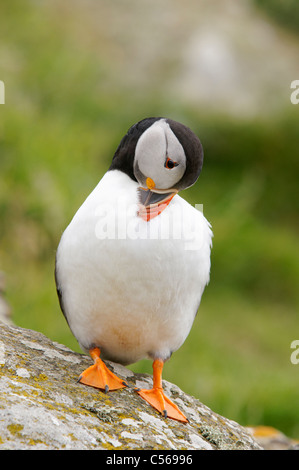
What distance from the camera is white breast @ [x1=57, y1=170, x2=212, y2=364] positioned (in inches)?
150

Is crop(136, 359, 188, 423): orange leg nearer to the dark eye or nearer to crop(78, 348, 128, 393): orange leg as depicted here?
crop(78, 348, 128, 393): orange leg

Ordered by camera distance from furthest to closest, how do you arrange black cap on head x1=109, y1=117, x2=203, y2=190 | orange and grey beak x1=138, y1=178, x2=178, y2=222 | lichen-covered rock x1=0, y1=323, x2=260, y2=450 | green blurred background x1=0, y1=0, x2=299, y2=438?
1. green blurred background x1=0, y1=0, x2=299, y2=438
2. orange and grey beak x1=138, y1=178, x2=178, y2=222
3. black cap on head x1=109, y1=117, x2=203, y2=190
4. lichen-covered rock x1=0, y1=323, x2=260, y2=450

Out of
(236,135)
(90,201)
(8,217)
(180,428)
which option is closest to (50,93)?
(236,135)

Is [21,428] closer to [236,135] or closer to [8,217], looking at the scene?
[8,217]

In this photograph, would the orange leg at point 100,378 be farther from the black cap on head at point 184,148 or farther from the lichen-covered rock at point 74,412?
the black cap on head at point 184,148

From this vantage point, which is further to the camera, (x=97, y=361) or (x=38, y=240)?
(x=38, y=240)

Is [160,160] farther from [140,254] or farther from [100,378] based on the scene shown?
[100,378]

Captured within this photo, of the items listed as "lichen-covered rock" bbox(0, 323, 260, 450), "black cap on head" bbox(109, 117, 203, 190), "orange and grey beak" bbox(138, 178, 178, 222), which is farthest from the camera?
"orange and grey beak" bbox(138, 178, 178, 222)

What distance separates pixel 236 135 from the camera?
13023mm

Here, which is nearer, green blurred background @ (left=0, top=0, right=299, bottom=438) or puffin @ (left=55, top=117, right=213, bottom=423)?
puffin @ (left=55, top=117, right=213, bottom=423)

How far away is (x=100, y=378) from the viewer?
385 centimetres

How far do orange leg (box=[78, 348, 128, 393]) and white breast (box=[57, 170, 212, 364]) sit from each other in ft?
0.80

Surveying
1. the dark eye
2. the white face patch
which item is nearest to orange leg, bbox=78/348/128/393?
the white face patch
